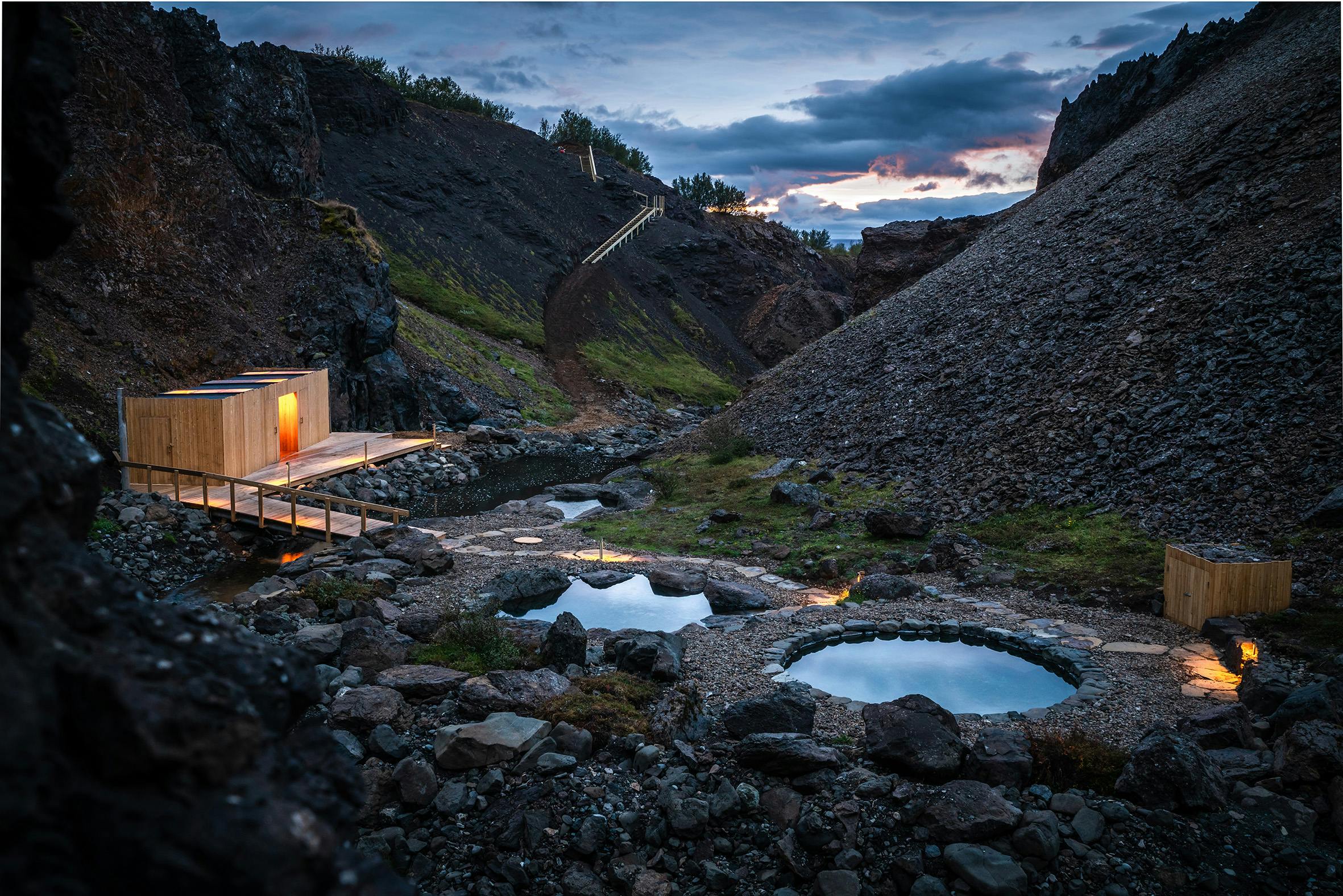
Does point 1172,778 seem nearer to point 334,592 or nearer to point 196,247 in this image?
point 334,592

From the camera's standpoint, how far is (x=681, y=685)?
9695mm

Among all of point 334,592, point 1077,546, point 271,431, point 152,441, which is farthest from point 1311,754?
point 271,431

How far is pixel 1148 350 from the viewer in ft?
63.4

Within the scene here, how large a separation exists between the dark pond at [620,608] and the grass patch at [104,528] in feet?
29.6

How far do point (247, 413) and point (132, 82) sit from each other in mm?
17061

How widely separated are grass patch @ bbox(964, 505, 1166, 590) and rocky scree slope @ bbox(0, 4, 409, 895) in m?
13.5

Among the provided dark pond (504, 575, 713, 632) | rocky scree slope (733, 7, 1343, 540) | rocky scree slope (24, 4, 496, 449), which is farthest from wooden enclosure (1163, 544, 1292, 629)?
rocky scree slope (24, 4, 496, 449)

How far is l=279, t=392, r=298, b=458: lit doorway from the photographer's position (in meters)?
25.1

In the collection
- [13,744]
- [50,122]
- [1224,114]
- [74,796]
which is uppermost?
[1224,114]

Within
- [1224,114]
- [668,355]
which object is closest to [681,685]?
[1224,114]

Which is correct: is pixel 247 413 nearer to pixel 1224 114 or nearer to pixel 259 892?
pixel 259 892

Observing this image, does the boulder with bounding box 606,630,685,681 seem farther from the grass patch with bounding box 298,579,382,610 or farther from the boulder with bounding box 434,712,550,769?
the grass patch with bounding box 298,579,382,610

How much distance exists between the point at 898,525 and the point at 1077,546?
3.34m

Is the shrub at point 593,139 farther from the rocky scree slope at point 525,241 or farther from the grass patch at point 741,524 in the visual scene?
the grass patch at point 741,524
